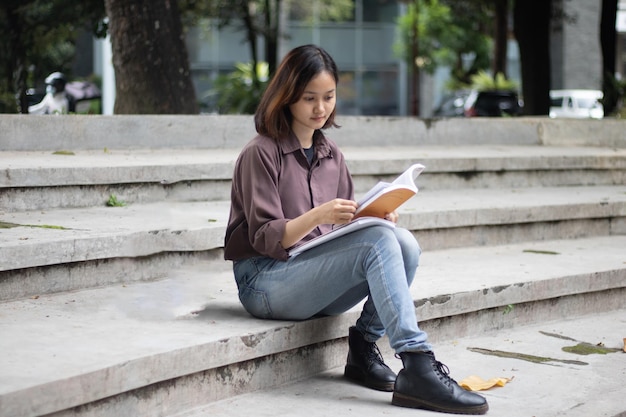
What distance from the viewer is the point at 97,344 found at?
349 centimetres

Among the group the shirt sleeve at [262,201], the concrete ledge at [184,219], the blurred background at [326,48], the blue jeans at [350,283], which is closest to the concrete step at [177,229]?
the concrete ledge at [184,219]

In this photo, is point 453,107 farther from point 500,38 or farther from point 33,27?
point 33,27

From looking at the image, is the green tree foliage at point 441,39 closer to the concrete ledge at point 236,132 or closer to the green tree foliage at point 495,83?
the green tree foliage at point 495,83

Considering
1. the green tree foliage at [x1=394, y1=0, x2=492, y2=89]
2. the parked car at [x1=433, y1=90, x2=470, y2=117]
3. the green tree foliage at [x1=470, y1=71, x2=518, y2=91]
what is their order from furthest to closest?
the green tree foliage at [x1=394, y1=0, x2=492, y2=89] → the green tree foliage at [x1=470, y1=71, x2=518, y2=91] → the parked car at [x1=433, y1=90, x2=470, y2=117]

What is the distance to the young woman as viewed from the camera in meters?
3.63

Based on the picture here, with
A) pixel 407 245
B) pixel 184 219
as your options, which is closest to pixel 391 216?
pixel 407 245

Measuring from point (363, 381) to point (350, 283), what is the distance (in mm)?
460

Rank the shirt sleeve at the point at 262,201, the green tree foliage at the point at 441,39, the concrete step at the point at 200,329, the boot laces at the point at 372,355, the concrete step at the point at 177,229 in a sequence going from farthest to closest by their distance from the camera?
1. the green tree foliage at the point at 441,39
2. the concrete step at the point at 177,229
3. the boot laces at the point at 372,355
4. the shirt sleeve at the point at 262,201
5. the concrete step at the point at 200,329

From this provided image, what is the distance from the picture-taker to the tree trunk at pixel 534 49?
15039mm

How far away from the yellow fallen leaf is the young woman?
26cm

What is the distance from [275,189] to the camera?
3836mm

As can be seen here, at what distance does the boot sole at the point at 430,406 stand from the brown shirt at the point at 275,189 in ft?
2.33

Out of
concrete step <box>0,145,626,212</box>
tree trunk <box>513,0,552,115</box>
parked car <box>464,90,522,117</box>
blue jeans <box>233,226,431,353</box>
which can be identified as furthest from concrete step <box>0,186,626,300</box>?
parked car <box>464,90,522,117</box>

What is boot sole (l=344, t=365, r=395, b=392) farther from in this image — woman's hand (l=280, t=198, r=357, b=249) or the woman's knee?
woman's hand (l=280, t=198, r=357, b=249)
